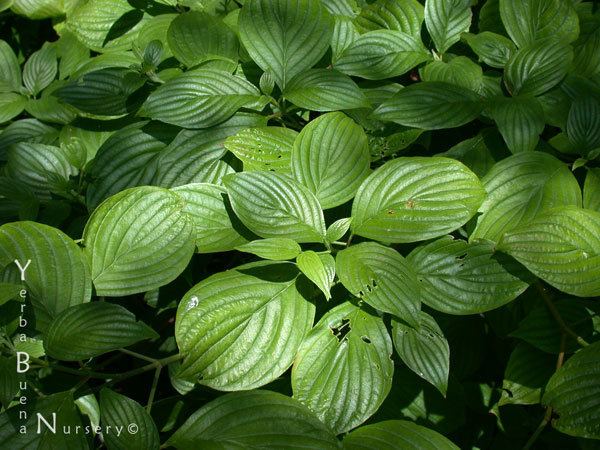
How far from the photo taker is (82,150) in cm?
151

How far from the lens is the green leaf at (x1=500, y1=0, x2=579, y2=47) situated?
1520 mm

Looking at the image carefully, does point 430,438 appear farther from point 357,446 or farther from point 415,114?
point 415,114

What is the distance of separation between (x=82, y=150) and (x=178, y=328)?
70cm

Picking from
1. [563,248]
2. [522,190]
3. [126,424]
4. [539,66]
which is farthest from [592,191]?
[126,424]

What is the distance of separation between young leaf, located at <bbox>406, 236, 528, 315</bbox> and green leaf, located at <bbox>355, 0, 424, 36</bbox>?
76 centimetres

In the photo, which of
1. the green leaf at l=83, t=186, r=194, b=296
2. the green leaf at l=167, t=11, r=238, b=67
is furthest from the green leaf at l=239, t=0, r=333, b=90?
the green leaf at l=83, t=186, r=194, b=296

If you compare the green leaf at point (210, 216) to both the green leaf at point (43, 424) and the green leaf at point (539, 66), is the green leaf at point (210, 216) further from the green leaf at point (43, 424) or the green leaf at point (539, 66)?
the green leaf at point (539, 66)

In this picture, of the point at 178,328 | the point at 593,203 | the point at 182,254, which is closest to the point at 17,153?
the point at 182,254

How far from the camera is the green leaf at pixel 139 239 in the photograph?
3.84 ft

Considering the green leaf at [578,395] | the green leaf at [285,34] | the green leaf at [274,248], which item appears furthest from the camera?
the green leaf at [285,34]

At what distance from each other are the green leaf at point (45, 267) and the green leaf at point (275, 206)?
1.13 feet

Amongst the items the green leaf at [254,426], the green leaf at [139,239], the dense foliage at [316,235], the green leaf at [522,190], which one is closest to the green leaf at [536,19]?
the dense foliage at [316,235]

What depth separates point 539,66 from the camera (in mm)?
1395

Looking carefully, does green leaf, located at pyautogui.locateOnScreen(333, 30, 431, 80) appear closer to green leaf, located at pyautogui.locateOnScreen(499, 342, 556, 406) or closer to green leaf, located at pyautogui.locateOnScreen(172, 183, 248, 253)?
green leaf, located at pyautogui.locateOnScreen(172, 183, 248, 253)
